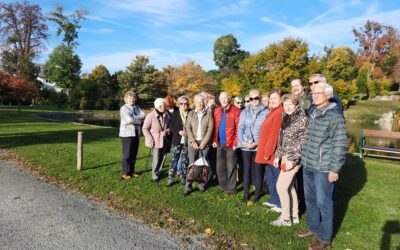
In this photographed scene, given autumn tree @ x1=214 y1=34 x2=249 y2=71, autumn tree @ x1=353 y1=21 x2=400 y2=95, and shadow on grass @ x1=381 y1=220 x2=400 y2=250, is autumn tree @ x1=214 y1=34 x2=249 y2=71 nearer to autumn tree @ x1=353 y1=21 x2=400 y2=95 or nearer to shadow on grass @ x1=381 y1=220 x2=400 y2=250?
autumn tree @ x1=353 y1=21 x2=400 y2=95

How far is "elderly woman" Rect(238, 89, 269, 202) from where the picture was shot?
235 inches

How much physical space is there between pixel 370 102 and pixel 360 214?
5652 cm

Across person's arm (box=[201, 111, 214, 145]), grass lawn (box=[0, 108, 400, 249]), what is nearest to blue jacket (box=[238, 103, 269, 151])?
person's arm (box=[201, 111, 214, 145])

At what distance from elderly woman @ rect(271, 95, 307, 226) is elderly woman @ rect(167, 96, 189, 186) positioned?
2657mm

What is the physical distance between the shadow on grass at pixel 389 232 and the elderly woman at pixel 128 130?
5.37 meters

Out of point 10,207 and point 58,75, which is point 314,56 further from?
point 10,207

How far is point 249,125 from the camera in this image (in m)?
6.04

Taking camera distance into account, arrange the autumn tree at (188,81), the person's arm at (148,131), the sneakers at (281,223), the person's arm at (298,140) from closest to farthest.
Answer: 1. the person's arm at (298,140)
2. the sneakers at (281,223)
3. the person's arm at (148,131)
4. the autumn tree at (188,81)

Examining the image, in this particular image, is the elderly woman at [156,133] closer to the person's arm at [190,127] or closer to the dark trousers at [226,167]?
the person's arm at [190,127]

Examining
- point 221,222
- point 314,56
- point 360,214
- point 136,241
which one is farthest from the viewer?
point 314,56

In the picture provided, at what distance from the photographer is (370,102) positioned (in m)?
55.2

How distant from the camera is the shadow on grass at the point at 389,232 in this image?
4.39m

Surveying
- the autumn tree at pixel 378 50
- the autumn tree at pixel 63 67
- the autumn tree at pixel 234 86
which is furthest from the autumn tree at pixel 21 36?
the autumn tree at pixel 378 50

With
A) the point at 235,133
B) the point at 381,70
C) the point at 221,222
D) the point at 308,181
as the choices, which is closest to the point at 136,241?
the point at 221,222
